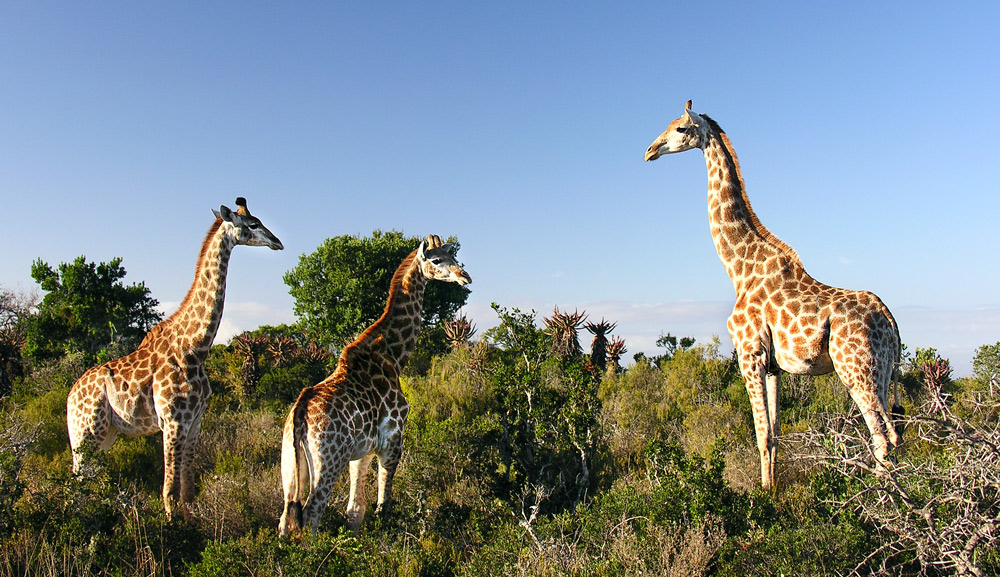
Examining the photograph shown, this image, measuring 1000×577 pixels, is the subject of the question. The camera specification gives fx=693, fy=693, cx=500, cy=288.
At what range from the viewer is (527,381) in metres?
7.98

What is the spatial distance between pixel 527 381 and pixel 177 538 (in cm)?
384

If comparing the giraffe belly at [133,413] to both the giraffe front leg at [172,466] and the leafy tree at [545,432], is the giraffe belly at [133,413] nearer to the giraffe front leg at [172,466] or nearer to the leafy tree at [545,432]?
the giraffe front leg at [172,466]

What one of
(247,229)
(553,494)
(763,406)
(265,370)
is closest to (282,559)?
(553,494)

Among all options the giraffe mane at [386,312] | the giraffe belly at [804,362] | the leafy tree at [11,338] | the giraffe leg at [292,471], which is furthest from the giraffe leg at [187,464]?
the leafy tree at [11,338]

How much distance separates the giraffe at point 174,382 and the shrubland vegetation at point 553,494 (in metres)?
0.45

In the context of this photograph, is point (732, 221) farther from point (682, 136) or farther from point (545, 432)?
point (545, 432)

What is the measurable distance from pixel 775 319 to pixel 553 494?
3123 millimetres

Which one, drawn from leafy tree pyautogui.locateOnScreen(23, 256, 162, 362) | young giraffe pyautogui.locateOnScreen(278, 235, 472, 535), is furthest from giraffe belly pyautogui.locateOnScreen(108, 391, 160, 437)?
leafy tree pyautogui.locateOnScreen(23, 256, 162, 362)

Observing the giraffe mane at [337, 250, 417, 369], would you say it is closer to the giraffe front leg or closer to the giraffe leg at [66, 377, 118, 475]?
the giraffe front leg

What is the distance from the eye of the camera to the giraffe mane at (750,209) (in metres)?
6.75

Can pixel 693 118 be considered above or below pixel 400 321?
above

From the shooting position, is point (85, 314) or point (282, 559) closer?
point (282, 559)

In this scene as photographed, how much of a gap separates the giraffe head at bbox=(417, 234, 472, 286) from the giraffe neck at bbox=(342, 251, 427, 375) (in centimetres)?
13

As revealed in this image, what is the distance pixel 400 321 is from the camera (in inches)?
288
